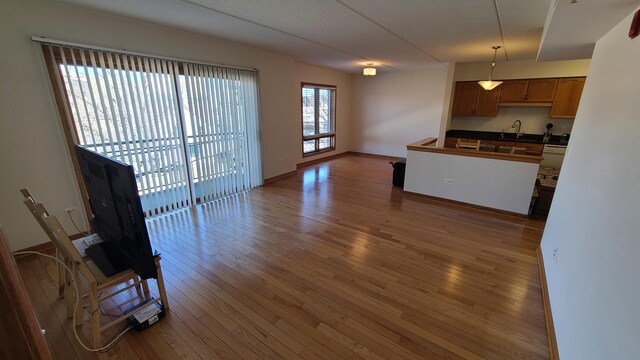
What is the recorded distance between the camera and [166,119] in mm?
3572

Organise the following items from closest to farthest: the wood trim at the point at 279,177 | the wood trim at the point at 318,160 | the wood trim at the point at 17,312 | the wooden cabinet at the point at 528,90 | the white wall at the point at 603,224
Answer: the wood trim at the point at 17,312, the white wall at the point at 603,224, the wooden cabinet at the point at 528,90, the wood trim at the point at 279,177, the wood trim at the point at 318,160

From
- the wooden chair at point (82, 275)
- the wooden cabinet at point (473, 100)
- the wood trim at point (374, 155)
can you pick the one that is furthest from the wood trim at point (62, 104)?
the wooden cabinet at point (473, 100)

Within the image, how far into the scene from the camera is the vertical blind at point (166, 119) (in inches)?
113

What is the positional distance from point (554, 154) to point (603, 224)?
5077 millimetres

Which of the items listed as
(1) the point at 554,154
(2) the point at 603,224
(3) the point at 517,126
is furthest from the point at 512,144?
(2) the point at 603,224

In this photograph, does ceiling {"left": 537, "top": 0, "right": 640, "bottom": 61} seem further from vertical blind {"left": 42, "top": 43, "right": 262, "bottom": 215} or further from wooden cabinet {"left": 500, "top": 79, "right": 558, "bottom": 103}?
vertical blind {"left": 42, "top": 43, "right": 262, "bottom": 215}

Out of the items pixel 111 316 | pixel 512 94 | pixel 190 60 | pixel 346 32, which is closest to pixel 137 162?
pixel 190 60

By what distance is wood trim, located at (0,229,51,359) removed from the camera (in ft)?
1.92

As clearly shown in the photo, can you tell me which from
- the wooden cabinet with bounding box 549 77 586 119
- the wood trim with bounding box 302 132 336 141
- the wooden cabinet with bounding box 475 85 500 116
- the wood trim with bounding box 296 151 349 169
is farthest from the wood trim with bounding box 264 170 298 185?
the wooden cabinet with bounding box 549 77 586 119

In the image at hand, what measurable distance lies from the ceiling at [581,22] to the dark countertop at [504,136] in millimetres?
3234

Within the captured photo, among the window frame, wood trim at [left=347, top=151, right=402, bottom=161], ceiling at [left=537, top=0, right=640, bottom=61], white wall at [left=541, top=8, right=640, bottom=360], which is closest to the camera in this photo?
white wall at [left=541, top=8, right=640, bottom=360]

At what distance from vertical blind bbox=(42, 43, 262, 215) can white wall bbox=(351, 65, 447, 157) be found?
4.41 metres

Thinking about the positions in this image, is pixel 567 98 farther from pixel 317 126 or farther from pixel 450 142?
pixel 317 126

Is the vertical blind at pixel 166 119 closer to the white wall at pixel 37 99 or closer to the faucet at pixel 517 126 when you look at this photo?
the white wall at pixel 37 99
